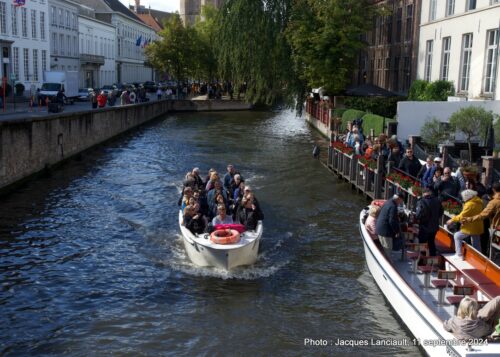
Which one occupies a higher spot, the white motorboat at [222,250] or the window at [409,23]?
the window at [409,23]

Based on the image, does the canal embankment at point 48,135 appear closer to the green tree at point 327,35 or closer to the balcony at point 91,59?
the green tree at point 327,35

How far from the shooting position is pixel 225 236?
12.2 meters

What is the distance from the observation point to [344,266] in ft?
42.5

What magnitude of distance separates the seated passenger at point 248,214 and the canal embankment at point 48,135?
9404mm

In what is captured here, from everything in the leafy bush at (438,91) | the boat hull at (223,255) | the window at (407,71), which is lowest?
the boat hull at (223,255)

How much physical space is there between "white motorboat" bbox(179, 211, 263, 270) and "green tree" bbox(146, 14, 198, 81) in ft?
166

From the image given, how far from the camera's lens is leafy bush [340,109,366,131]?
94.2 ft

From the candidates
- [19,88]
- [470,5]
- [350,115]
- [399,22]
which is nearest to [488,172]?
[470,5]

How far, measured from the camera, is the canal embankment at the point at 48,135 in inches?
772

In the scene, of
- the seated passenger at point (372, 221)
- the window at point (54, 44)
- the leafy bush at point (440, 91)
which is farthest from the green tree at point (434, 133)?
the window at point (54, 44)

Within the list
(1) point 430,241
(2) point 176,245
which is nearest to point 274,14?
(2) point 176,245

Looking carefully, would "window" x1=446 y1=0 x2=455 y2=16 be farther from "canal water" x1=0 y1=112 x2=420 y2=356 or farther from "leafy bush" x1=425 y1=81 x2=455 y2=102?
"canal water" x1=0 y1=112 x2=420 y2=356

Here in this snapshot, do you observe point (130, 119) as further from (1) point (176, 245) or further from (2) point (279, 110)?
(1) point (176, 245)

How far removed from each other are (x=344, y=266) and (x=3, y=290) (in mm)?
6714
